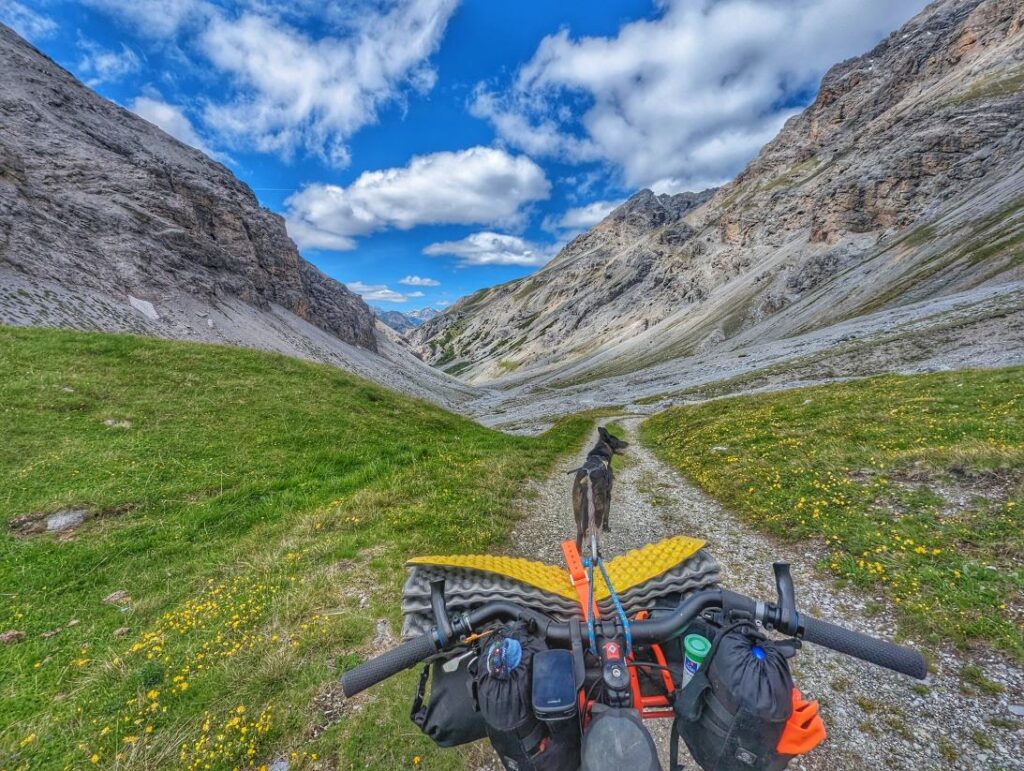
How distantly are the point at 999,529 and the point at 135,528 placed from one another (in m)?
19.0

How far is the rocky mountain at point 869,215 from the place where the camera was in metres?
80.1

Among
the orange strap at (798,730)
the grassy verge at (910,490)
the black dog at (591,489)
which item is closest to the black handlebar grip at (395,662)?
the orange strap at (798,730)

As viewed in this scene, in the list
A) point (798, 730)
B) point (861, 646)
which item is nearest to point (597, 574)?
point (861, 646)

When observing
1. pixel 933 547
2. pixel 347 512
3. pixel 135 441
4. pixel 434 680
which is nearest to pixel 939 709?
pixel 933 547

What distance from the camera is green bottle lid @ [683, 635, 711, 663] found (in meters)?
2.68

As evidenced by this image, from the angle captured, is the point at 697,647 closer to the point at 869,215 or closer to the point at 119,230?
the point at 119,230

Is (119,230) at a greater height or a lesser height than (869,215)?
greater

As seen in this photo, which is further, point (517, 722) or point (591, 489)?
point (591, 489)

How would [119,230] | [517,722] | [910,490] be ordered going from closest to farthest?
[517,722], [910,490], [119,230]

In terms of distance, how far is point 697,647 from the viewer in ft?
8.93

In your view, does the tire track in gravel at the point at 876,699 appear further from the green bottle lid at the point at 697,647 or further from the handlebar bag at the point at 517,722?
the green bottle lid at the point at 697,647

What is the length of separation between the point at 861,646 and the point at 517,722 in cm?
244

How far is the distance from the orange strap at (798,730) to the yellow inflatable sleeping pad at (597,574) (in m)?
1.47

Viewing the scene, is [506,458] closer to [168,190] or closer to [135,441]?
[135,441]
